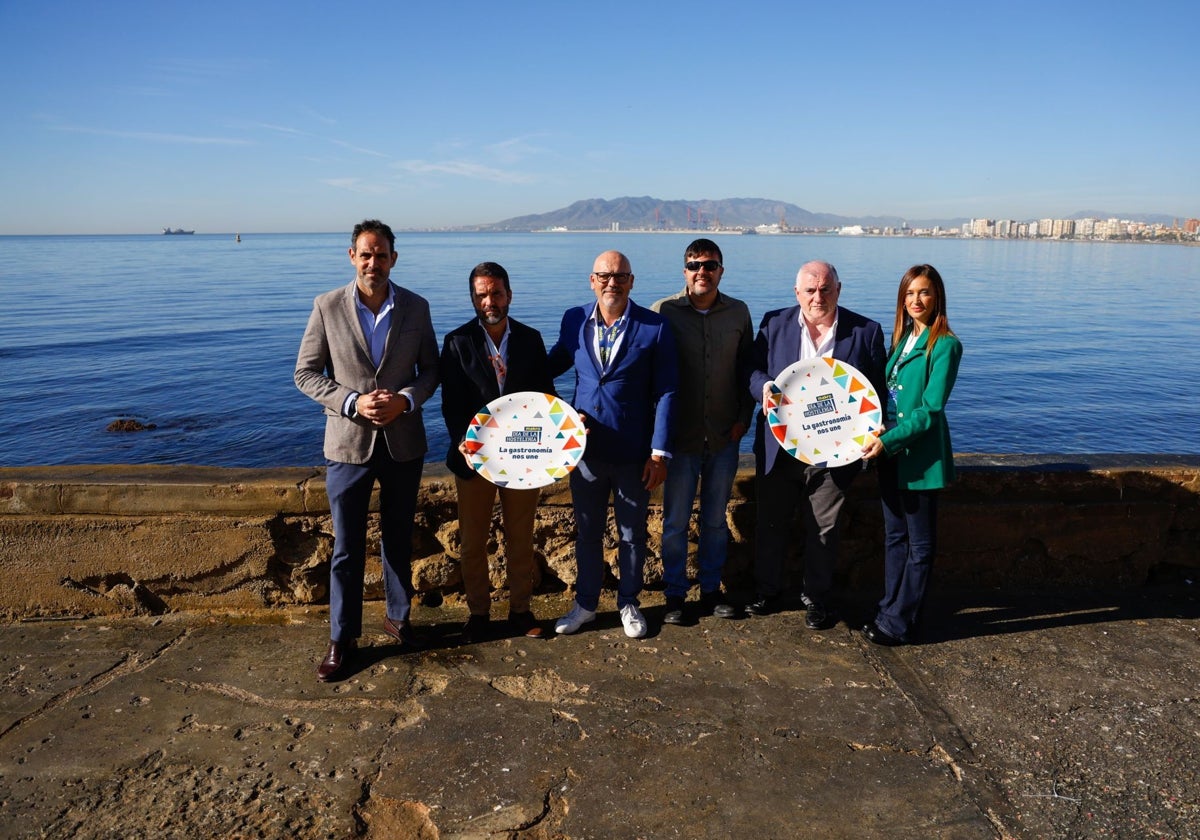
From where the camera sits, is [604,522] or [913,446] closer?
[913,446]

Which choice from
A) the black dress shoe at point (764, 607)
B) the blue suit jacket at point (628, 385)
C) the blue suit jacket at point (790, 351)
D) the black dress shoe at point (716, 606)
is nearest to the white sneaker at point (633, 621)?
the black dress shoe at point (716, 606)

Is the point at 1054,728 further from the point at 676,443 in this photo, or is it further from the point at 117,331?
the point at 117,331

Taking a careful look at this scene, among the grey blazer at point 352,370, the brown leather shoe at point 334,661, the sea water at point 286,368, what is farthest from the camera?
the sea water at point 286,368

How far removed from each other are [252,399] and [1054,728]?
18.5m

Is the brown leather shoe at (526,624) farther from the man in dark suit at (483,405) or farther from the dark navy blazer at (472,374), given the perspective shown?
the dark navy blazer at (472,374)

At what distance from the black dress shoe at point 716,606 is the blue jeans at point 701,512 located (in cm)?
3

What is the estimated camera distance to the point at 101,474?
434cm

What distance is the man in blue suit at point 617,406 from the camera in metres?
4.03

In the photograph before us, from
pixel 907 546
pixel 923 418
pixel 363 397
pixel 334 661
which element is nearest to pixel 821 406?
pixel 923 418

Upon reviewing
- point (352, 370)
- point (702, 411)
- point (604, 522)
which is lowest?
point (604, 522)

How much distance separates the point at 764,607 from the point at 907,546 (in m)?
0.83

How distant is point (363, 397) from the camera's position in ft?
12.2

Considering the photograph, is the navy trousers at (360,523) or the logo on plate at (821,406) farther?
the logo on plate at (821,406)

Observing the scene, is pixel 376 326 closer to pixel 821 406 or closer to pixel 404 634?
pixel 404 634
